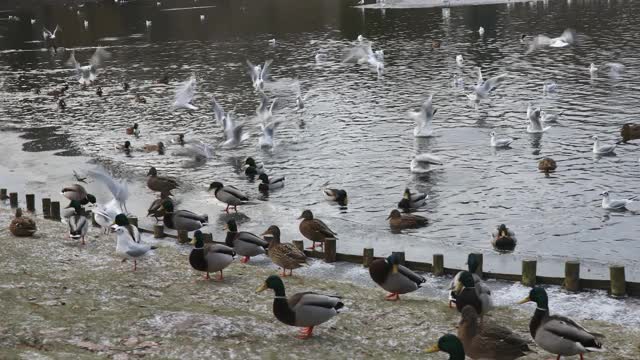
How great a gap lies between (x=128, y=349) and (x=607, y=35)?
172ft

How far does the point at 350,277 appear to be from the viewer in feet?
55.0

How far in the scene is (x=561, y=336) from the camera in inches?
450

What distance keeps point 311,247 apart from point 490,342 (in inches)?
327

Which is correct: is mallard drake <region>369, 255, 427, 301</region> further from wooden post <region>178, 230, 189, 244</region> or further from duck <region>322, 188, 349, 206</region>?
duck <region>322, 188, 349, 206</region>

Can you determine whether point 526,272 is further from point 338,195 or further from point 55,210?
point 55,210

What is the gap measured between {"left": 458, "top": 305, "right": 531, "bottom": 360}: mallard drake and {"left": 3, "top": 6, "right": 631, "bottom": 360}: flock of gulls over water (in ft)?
0.05

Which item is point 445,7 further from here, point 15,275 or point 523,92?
point 15,275

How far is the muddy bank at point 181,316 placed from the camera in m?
11.6

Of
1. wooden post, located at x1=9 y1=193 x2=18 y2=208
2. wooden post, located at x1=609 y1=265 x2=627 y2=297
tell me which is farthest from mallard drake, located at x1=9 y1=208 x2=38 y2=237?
→ wooden post, located at x1=609 y1=265 x2=627 y2=297

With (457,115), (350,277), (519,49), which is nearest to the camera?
(350,277)

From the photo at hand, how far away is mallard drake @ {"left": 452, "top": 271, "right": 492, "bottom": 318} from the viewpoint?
13.4 metres

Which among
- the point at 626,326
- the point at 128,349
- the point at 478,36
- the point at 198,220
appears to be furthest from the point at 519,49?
the point at 128,349

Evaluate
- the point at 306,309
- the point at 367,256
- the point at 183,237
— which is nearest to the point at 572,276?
the point at 367,256

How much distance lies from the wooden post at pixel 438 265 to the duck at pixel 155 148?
1736 cm
